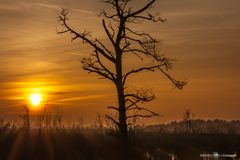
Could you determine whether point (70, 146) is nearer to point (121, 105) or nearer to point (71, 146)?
point (71, 146)

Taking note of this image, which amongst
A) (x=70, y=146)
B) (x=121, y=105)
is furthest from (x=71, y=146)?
(x=121, y=105)

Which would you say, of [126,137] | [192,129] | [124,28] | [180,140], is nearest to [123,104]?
[126,137]

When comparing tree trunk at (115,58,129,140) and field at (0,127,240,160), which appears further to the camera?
field at (0,127,240,160)

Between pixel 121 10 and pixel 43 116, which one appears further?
pixel 43 116

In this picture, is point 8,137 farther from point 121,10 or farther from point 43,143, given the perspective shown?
point 121,10

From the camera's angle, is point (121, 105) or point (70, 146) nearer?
point (121, 105)

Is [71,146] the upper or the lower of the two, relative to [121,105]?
lower

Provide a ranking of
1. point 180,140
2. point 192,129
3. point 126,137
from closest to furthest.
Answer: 1. point 126,137
2. point 180,140
3. point 192,129

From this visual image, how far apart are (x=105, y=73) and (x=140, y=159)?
3.67 m

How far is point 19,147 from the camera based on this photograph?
1136 inches

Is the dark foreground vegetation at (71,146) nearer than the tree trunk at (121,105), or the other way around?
the tree trunk at (121,105)

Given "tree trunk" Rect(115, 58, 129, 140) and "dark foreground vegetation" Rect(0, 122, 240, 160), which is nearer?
"tree trunk" Rect(115, 58, 129, 140)

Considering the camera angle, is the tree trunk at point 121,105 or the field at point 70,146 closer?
the tree trunk at point 121,105

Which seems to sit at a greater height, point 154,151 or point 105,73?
point 105,73
